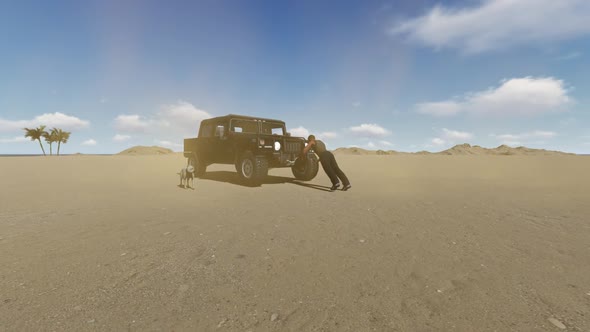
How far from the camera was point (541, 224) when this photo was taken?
4.50 meters

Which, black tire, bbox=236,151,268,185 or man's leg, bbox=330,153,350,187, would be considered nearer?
man's leg, bbox=330,153,350,187

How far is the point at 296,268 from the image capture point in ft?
9.59

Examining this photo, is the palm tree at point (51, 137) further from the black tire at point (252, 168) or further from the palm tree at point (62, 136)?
the black tire at point (252, 168)

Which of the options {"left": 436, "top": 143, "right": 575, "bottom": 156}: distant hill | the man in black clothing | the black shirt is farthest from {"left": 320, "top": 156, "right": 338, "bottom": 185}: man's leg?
{"left": 436, "top": 143, "right": 575, "bottom": 156}: distant hill

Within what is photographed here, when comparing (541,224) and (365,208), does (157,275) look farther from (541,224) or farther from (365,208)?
(541,224)

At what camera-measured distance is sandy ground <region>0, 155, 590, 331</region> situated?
6.88 ft

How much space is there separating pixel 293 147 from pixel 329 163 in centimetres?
168

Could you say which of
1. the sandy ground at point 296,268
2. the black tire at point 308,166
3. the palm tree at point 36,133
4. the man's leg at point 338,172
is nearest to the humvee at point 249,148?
the black tire at point 308,166

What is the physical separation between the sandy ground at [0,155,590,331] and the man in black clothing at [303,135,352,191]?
253 cm

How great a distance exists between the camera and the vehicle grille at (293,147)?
9.31 metres

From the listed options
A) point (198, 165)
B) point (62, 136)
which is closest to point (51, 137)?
point (62, 136)

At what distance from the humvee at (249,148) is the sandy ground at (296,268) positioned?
3406 mm

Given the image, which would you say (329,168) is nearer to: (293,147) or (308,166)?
(293,147)

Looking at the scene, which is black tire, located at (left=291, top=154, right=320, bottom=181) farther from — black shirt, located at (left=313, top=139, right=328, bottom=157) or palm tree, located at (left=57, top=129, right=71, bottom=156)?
palm tree, located at (left=57, top=129, right=71, bottom=156)
